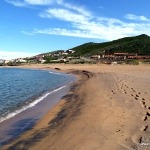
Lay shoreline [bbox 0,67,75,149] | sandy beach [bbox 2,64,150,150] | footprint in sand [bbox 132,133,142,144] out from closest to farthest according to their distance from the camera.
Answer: footprint in sand [bbox 132,133,142,144] < sandy beach [bbox 2,64,150,150] < shoreline [bbox 0,67,75,149]

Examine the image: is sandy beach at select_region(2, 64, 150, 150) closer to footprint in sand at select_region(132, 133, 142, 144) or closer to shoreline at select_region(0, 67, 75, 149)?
footprint in sand at select_region(132, 133, 142, 144)

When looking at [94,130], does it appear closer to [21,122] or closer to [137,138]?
[137,138]

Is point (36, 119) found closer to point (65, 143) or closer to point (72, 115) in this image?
point (72, 115)

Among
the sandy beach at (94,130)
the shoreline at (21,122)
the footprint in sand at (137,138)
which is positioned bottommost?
the shoreline at (21,122)

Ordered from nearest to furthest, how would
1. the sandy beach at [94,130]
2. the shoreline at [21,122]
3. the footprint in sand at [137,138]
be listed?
the footprint in sand at [137,138] < the sandy beach at [94,130] < the shoreline at [21,122]

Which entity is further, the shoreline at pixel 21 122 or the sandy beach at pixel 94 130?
the shoreline at pixel 21 122

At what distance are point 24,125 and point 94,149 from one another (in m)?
6.73

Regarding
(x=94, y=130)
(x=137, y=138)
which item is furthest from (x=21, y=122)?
(x=137, y=138)

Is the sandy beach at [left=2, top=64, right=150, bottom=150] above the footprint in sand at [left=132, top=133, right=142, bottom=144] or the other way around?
the other way around

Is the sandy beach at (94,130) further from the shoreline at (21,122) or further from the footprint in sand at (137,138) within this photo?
the shoreline at (21,122)

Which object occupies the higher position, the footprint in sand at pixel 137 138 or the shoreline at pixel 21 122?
the footprint in sand at pixel 137 138

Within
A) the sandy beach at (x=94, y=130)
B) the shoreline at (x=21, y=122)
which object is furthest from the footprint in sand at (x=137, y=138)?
the shoreline at (x=21, y=122)

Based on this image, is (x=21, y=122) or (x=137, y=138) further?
(x=21, y=122)

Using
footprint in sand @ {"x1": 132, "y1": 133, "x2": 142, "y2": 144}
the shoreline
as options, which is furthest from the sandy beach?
the shoreline
